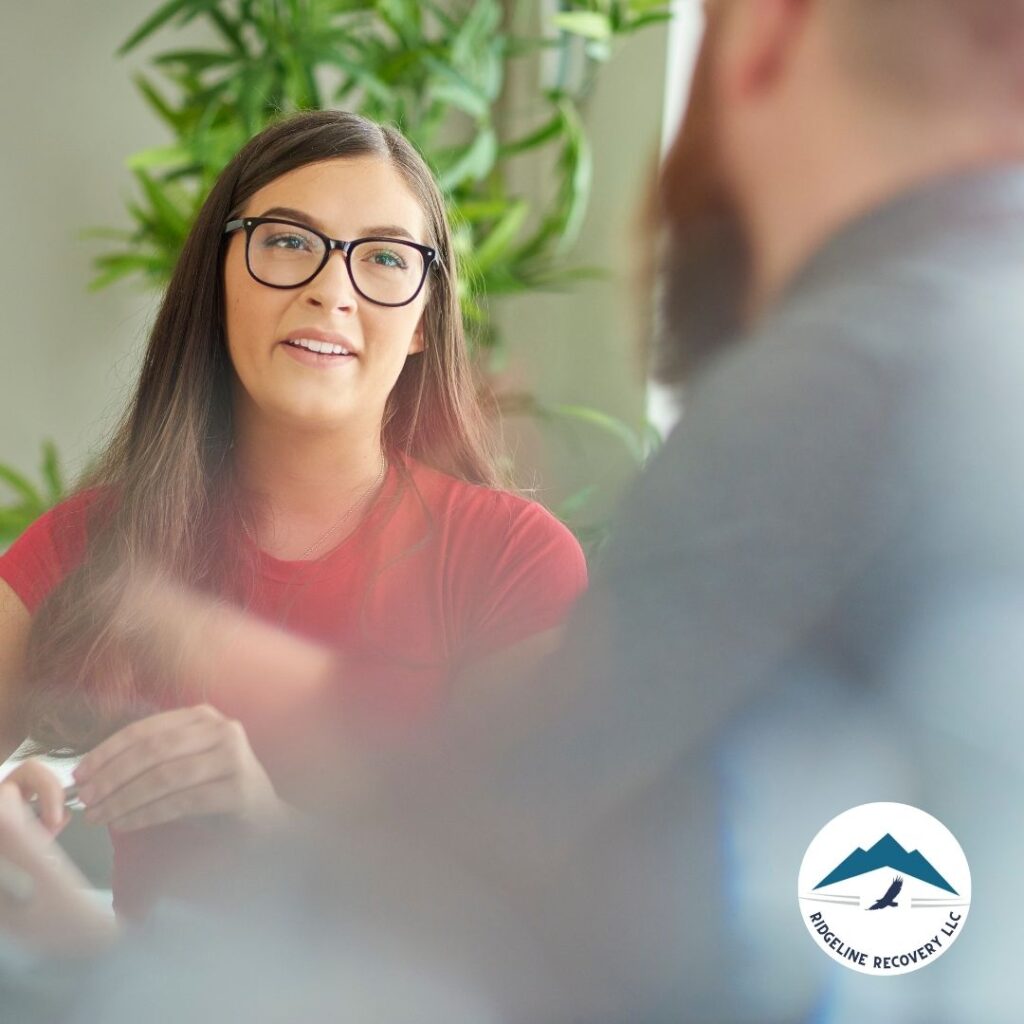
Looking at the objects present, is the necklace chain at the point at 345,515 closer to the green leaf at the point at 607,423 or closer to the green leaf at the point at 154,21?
the green leaf at the point at 607,423

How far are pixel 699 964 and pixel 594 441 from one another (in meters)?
0.27

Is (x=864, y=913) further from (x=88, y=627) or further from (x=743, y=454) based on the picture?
(x=88, y=627)

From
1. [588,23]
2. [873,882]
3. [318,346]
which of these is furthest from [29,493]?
[873,882]

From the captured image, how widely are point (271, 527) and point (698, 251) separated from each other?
0.82 ft

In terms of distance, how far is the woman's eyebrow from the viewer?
1.86 ft

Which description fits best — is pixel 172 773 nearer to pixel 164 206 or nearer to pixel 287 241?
pixel 287 241

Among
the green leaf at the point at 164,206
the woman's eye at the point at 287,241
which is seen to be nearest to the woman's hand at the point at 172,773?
the woman's eye at the point at 287,241

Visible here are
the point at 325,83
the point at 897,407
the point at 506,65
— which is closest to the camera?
the point at 897,407

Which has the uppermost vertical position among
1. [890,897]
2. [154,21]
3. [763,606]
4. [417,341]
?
[154,21]

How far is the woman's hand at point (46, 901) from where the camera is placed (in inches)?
23.4

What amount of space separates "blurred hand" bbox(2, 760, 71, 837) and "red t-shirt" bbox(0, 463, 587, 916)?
32mm

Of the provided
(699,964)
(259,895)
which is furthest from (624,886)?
(259,895)

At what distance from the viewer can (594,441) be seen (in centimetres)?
62

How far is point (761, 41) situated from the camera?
1.90 feet
